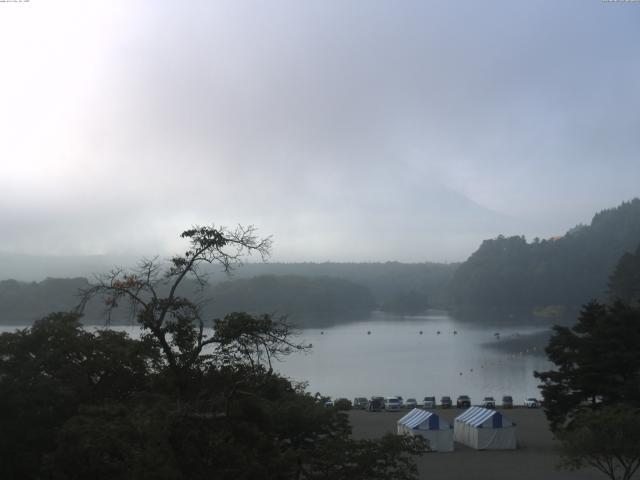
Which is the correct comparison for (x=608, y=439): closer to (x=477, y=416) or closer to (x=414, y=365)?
(x=477, y=416)

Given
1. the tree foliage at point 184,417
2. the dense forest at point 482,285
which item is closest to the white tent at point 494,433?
the tree foliage at point 184,417

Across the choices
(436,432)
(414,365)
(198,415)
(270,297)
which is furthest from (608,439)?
(270,297)

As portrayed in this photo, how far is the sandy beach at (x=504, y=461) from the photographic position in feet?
34.7

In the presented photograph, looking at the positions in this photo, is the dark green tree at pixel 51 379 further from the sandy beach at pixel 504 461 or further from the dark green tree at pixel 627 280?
the dark green tree at pixel 627 280

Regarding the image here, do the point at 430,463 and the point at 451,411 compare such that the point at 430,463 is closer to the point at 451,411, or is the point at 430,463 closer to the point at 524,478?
the point at 524,478

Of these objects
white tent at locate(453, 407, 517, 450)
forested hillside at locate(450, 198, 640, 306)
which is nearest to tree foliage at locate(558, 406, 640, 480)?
white tent at locate(453, 407, 517, 450)

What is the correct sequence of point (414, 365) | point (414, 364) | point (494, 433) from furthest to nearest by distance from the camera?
point (414, 364) < point (414, 365) < point (494, 433)

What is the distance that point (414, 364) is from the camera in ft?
113

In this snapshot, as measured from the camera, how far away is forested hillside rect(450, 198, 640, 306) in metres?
81.8

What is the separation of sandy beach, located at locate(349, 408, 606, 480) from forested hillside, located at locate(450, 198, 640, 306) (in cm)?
6707

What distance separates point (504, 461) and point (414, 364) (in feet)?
75.5

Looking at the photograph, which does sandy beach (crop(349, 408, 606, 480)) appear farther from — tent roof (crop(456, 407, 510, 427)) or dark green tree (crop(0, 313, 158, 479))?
dark green tree (crop(0, 313, 158, 479))

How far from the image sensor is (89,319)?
5066 centimetres

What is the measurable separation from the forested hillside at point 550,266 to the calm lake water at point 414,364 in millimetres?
29114
